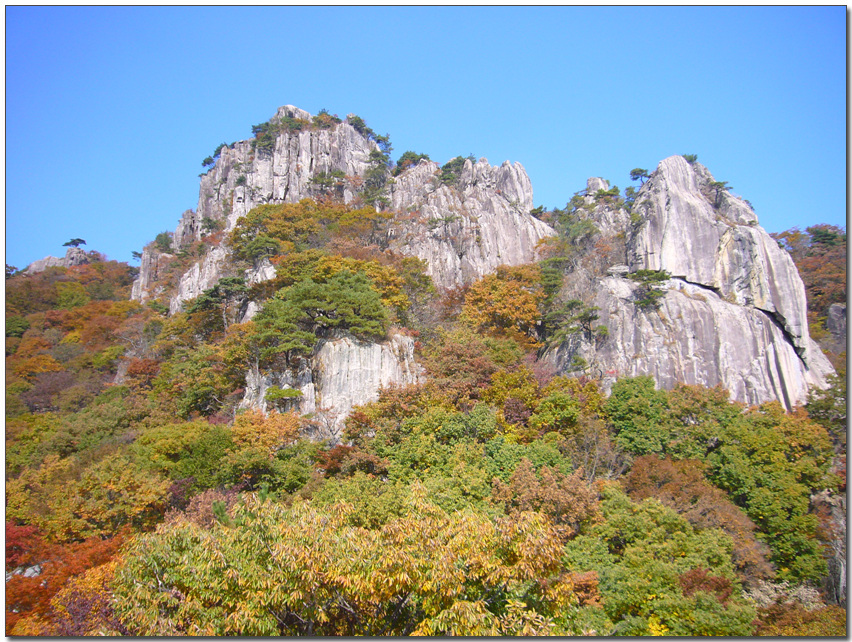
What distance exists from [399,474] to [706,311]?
67.4 ft

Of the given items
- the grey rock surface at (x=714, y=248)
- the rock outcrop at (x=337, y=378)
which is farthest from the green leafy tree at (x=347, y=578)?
the grey rock surface at (x=714, y=248)

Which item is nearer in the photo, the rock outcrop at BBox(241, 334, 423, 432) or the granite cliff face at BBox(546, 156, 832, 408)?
the rock outcrop at BBox(241, 334, 423, 432)

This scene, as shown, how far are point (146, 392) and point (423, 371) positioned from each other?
1431 centimetres

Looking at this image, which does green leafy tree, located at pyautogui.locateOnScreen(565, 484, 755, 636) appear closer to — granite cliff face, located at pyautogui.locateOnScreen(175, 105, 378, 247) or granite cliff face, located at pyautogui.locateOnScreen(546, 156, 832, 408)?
granite cliff face, located at pyautogui.locateOnScreen(546, 156, 832, 408)

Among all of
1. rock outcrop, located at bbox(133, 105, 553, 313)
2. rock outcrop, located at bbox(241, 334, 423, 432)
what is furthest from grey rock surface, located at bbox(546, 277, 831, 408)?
rock outcrop, located at bbox(133, 105, 553, 313)

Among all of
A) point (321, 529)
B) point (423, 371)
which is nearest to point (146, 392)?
point (423, 371)

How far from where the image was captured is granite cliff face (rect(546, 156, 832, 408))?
2739 cm

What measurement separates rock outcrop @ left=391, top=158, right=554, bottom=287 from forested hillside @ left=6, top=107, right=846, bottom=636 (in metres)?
3.16

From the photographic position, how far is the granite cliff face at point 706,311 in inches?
1078

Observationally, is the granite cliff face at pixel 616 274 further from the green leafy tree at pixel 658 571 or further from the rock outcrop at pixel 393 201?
the green leafy tree at pixel 658 571

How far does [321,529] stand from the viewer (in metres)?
8.98

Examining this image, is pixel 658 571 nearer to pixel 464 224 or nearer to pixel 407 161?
pixel 464 224

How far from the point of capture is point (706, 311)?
95.0ft

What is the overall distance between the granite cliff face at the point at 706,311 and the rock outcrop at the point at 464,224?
29.0 feet
